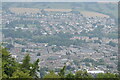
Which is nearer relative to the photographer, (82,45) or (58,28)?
(82,45)

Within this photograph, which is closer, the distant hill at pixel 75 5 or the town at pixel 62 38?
the town at pixel 62 38

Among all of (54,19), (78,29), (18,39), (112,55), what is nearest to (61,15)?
(54,19)

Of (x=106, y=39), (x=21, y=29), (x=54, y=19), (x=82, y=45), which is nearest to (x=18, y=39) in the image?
(x=21, y=29)

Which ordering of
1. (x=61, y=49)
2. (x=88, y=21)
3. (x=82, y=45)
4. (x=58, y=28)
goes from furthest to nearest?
(x=88, y=21), (x=58, y=28), (x=82, y=45), (x=61, y=49)

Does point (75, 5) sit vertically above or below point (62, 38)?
above

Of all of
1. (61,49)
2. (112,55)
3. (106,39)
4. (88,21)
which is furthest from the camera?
(88,21)

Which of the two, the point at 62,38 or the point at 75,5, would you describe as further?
the point at 75,5

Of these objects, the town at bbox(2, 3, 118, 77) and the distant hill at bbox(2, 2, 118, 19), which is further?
the distant hill at bbox(2, 2, 118, 19)

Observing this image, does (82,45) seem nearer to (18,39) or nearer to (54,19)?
(18,39)

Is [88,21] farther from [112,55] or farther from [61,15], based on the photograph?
[112,55]
